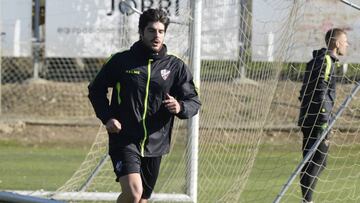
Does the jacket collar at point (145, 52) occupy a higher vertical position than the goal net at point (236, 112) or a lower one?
higher

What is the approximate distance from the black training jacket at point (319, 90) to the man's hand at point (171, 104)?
3045mm

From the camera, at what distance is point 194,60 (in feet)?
34.2

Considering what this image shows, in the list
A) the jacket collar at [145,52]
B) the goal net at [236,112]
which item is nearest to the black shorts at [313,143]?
the goal net at [236,112]

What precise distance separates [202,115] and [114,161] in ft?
11.7

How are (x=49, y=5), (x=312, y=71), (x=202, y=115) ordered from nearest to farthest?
(x=312, y=71) → (x=202, y=115) → (x=49, y=5)

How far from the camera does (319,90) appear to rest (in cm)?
986

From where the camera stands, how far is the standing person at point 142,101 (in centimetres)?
719

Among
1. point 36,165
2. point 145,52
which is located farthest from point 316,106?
point 36,165

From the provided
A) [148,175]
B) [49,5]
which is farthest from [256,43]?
[49,5]

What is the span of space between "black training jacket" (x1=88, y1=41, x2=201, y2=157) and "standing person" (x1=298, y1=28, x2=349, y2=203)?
109 inches

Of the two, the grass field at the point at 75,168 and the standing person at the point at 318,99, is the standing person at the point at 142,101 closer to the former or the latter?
the standing person at the point at 318,99

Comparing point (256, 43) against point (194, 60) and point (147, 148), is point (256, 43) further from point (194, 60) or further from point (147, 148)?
point (147, 148)

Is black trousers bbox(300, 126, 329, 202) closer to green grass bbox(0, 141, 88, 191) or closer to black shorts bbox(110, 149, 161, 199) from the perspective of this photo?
black shorts bbox(110, 149, 161, 199)

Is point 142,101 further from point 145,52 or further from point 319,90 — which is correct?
point 319,90
